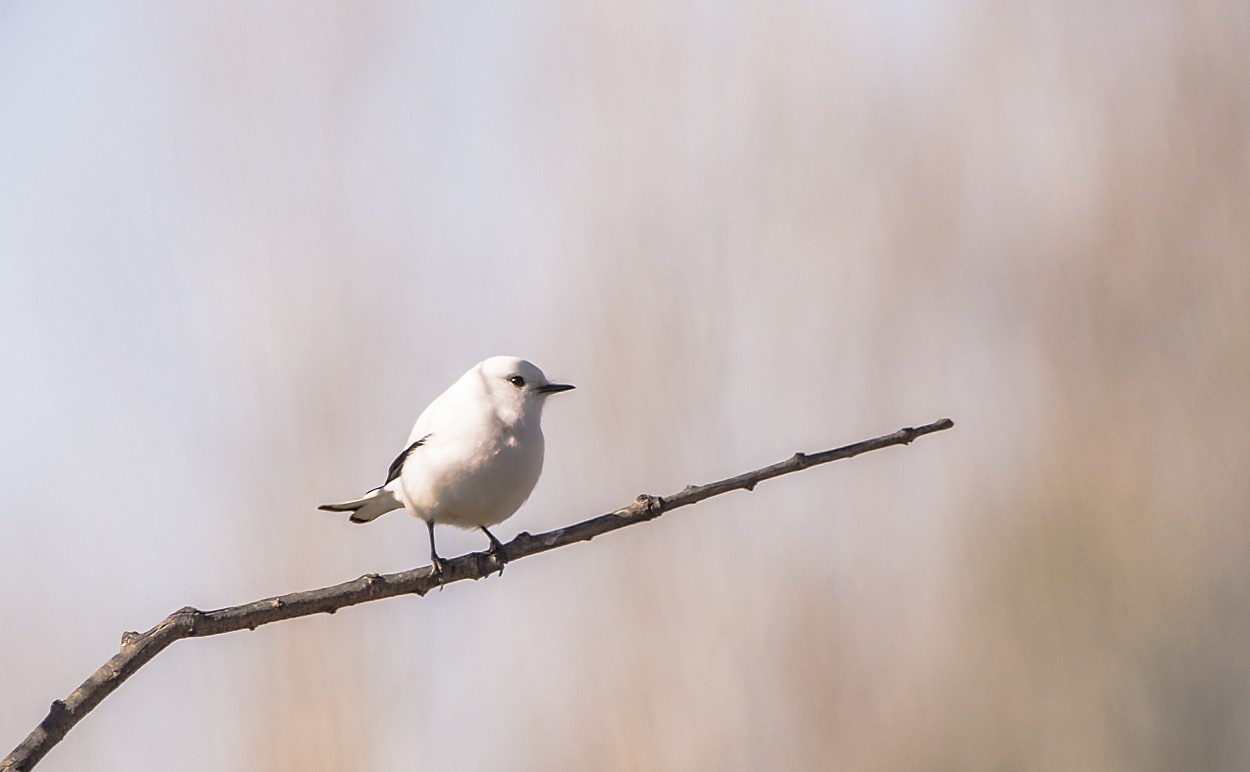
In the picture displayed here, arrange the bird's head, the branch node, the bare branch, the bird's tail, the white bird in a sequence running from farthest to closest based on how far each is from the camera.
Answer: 1. the bird's tail
2. the bird's head
3. the white bird
4. the branch node
5. the bare branch

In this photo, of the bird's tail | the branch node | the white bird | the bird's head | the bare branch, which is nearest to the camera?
the bare branch

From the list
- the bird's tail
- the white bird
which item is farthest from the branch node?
the bird's tail

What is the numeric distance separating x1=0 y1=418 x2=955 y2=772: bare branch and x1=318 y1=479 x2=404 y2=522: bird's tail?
0.98 meters

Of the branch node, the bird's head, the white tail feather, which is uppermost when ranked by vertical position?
the bird's head

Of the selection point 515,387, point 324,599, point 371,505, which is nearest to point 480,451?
point 515,387

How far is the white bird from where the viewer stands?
7.61 feet

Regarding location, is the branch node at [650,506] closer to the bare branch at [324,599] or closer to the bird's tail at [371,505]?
the bare branch at [324,599]

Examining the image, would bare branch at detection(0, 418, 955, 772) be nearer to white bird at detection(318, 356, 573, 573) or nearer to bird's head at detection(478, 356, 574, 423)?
white bird at detection(318, 356, 573, 573)

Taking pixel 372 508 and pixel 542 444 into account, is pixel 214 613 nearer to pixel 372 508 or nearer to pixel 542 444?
pixel 542 444

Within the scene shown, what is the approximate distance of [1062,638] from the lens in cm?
404

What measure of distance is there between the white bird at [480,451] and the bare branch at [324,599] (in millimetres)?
429

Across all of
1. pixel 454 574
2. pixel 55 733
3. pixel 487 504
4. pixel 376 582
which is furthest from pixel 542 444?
pixel 55 733

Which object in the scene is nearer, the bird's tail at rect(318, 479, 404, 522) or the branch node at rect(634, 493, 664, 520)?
the branch node at rect(634, 493, 664, 520)

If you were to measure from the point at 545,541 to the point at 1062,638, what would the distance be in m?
3.06
